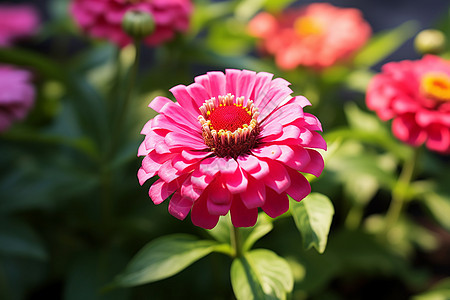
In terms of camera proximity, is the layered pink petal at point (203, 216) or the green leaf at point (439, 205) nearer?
the layered pink petal at point (203, 216)

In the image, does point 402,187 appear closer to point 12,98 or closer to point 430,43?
point 430,43

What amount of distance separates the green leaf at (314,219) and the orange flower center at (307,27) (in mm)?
896

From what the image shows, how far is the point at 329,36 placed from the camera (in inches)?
56.8

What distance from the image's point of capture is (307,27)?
4.80 feet

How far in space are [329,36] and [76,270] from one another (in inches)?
39.6

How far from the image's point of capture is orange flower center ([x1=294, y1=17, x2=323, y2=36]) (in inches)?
56.9

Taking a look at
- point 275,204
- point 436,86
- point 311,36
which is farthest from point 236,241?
point 311,36

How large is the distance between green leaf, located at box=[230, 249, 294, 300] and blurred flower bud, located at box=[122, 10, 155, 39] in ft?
1.45

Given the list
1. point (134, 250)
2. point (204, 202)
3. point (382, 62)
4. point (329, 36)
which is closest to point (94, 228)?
point (134, 250)

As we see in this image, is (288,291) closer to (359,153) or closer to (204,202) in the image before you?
(204,202)

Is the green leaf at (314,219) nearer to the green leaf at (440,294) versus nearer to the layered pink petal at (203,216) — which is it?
the layered pink petal at (203,216)

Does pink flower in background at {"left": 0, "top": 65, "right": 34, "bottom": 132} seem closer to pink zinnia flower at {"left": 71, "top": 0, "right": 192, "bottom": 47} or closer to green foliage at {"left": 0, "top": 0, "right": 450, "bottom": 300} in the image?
green foliage at {"left": 0, "top": 0, "right": 450, "bottom": 300}

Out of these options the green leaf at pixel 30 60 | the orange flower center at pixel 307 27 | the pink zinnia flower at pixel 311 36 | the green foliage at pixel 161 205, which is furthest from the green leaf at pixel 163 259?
the orange flower center at pixel 307 27

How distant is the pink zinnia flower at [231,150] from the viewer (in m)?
0.55
